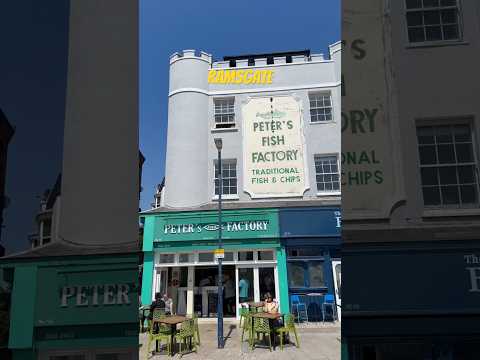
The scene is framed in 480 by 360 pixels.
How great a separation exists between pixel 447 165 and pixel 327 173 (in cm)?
589

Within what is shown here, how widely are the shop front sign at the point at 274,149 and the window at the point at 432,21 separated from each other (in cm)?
574

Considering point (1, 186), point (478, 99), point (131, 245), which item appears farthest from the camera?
point (478, 99)

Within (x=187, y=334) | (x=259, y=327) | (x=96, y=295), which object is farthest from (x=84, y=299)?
(x=259, y=327)

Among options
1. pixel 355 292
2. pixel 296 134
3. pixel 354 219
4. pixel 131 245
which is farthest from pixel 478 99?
pixel 296 134

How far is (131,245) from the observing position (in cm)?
131

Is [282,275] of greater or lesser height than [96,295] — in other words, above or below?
below

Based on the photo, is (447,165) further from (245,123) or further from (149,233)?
(149,233)

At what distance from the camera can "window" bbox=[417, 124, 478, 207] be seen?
5.04 feet

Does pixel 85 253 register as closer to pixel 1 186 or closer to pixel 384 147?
pixel 1 186

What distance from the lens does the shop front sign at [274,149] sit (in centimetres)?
762

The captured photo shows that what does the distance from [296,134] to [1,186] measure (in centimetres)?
703

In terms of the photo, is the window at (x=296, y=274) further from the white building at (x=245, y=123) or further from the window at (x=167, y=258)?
the window at (x=167, y=258)

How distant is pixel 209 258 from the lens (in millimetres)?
7715

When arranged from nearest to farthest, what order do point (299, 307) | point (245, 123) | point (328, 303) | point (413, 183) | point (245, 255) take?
1. point (413, 183)
2. point (328, 303)
3. point (299, 307)
4. point (245, 255)
5. point (245, 123)
